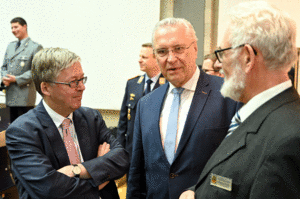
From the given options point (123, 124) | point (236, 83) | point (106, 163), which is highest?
point (236, 83)

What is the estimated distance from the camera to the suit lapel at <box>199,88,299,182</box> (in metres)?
1.01

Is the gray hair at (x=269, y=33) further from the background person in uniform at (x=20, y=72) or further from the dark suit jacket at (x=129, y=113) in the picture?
the background person in uniform at (x=20, y=72)

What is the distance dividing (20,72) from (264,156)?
14.4 ft

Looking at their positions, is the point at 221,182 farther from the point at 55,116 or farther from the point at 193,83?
the point at 55,116

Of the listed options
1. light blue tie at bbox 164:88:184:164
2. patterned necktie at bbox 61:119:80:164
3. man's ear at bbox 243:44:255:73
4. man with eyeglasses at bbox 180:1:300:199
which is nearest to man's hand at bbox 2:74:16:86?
patterned necktie at bbox 61:119:80:164

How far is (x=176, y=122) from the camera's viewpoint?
168cm

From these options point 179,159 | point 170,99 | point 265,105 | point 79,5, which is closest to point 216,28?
point 79,5

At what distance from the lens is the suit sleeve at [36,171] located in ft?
4.81

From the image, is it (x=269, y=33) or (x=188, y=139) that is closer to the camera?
(x=269, y=33)

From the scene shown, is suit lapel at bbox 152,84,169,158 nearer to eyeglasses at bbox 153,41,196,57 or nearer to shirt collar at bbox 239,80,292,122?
eyeglasses at bbox 153,41,196,57

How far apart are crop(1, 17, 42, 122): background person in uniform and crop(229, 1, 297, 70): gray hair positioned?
13.1ft

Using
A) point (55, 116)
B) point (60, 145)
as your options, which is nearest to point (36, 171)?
Result: point (60, 145)

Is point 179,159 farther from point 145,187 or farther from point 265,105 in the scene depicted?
point 265,105

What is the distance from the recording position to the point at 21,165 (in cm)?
151
